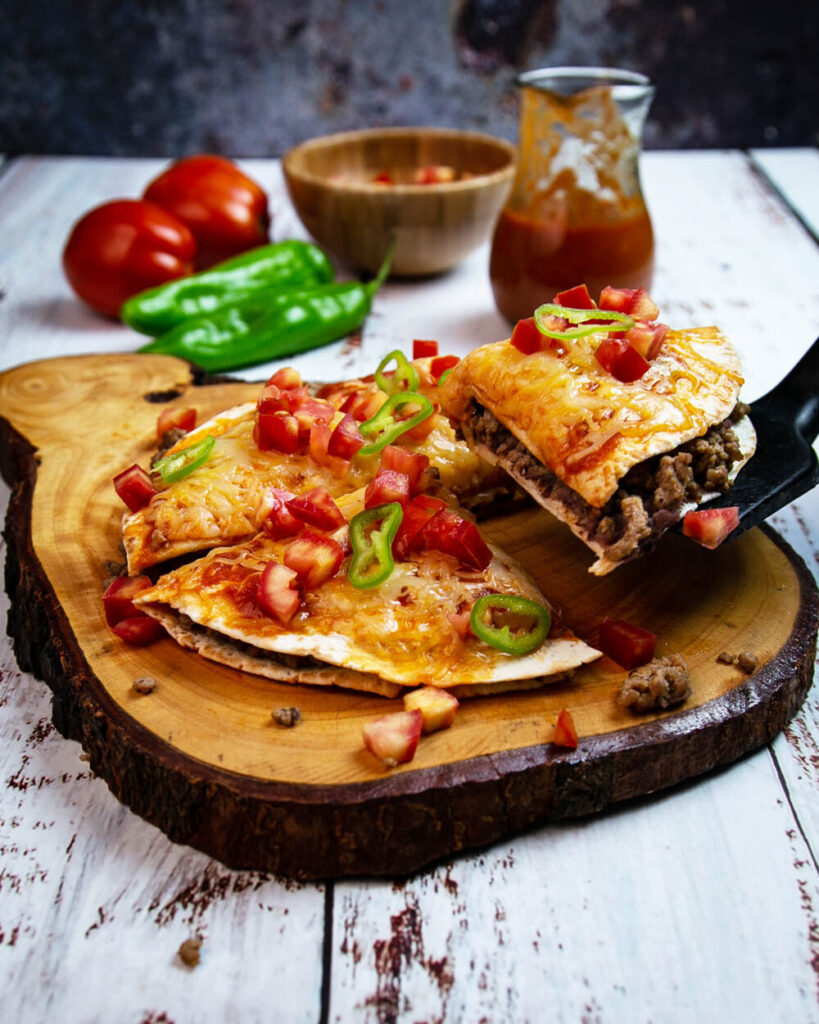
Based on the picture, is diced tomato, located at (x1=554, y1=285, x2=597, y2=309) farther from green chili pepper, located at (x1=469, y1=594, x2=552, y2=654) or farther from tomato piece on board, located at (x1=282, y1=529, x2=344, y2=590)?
tomato piece on board, located at (x1=282, y1=529, x2=344, y2=590)

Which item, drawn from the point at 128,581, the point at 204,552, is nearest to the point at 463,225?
the point at 204,552

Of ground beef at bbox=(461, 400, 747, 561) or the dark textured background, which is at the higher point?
ground beef at bbox=(461, 400, 747, 561)

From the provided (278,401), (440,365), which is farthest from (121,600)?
(440,365)

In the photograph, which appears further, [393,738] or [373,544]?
[373,544]

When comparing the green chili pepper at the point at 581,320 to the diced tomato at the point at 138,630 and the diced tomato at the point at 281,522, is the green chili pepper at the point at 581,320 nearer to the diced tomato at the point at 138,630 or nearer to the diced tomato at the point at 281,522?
the diced tomato at the point at 281,522

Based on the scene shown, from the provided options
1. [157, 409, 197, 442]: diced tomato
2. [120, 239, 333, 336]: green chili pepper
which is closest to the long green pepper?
[120, 239, 333, 336]: green chili pepper

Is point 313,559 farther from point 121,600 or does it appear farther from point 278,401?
point 278,401

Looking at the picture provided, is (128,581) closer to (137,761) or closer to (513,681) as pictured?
(137,761)
